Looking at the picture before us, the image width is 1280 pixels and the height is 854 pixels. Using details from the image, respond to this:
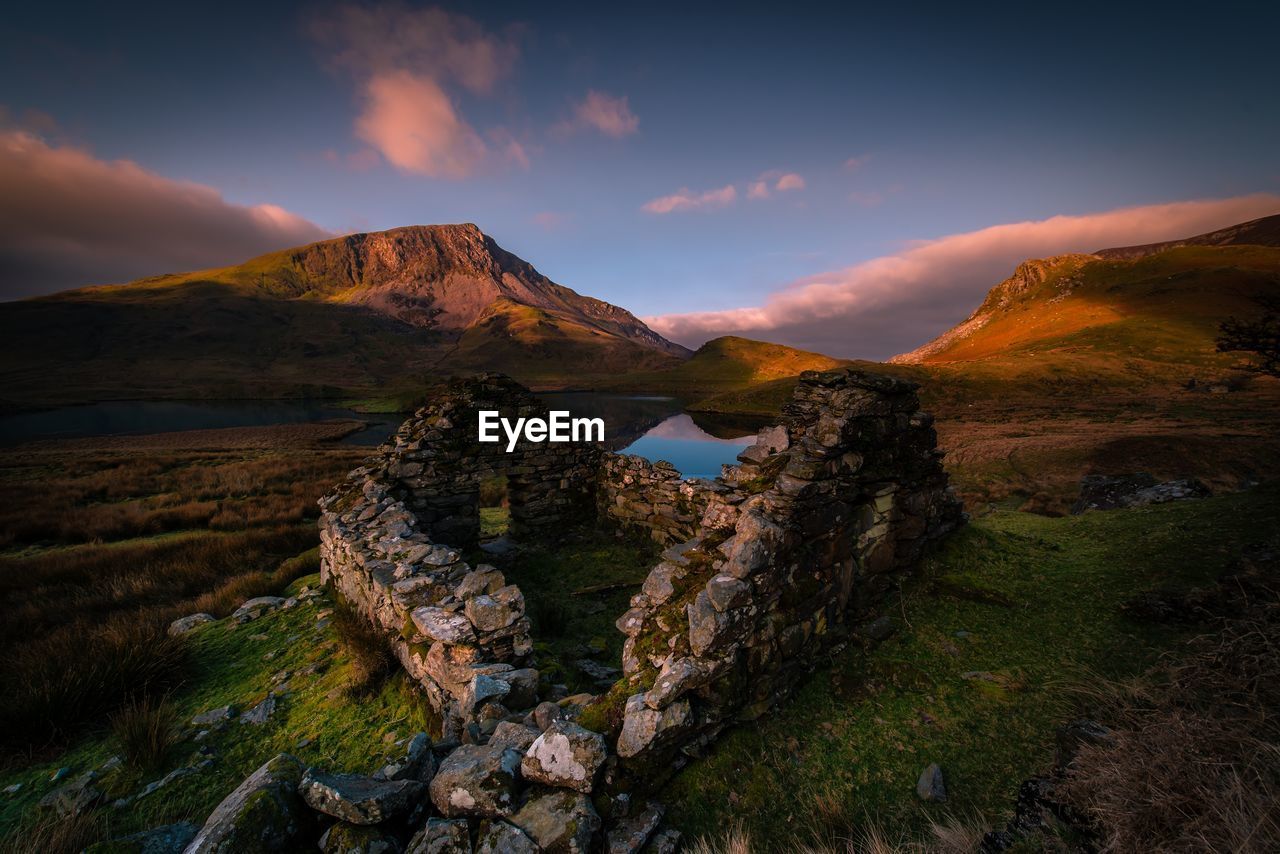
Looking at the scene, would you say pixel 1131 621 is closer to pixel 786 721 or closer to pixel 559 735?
pixel 786 721

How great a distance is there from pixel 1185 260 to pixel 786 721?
18259 cm

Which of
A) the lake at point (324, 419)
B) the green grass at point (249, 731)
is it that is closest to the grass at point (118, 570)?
the green grass at point (249, 731)

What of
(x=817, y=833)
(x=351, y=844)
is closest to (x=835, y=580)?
(x=817, y=833)

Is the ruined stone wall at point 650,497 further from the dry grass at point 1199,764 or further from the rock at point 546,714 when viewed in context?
the dry grass at point 1199,764

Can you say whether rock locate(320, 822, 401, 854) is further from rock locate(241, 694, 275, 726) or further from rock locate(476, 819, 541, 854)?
rock locate(241, 694, 275, 726)

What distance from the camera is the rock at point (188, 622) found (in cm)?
685

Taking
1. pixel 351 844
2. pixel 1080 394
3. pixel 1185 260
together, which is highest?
pixel 1185 260

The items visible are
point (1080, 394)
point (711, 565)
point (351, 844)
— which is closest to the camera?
point (351, 844)

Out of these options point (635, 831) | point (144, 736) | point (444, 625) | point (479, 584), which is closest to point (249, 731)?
point (144, 736)

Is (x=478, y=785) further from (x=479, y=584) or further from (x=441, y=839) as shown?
(x=479, y=584)

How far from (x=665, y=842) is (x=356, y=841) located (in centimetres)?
185

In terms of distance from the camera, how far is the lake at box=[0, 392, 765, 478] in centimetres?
3328

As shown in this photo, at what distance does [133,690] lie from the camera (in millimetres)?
5098

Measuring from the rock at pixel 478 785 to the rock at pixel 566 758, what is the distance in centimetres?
13
